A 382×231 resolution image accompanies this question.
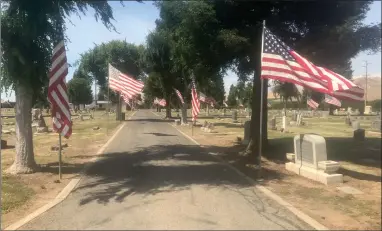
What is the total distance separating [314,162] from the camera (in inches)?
402

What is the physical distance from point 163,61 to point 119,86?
17755mm

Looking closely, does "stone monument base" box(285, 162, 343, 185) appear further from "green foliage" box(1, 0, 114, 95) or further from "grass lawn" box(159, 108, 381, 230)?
"green foliage" box(1, 0, 114, 95)

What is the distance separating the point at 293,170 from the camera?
37.3 feet

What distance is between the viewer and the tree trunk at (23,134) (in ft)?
36.2

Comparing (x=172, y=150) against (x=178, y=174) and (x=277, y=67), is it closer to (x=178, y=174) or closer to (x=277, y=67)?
(x=178, y=174)

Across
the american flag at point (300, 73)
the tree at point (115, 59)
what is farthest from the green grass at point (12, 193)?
the tree at point (115, 59)

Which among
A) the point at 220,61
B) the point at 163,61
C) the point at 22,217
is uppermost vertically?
the point at 163,61

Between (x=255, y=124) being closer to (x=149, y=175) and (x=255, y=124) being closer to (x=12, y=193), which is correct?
(x=149, y=175)

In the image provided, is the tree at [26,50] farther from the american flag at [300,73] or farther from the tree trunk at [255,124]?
the tree trunk at [255,124]

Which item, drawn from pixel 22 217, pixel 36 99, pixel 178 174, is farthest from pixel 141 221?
pixel 36 99

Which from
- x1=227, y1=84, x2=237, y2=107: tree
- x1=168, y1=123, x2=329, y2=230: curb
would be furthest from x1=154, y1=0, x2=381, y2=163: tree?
x1=227, y1=84, x2=237, y2=107: tree

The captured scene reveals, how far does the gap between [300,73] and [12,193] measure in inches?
267

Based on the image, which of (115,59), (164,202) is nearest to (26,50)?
(164,202)

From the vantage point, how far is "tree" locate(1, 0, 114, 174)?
10.3m
